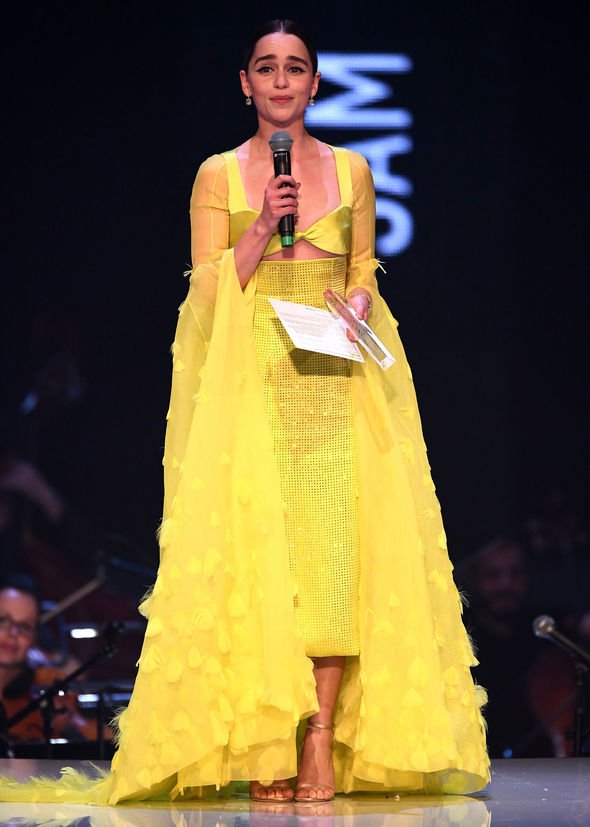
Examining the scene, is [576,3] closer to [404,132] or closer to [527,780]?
[404,132]

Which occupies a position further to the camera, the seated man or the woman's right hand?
the seated man

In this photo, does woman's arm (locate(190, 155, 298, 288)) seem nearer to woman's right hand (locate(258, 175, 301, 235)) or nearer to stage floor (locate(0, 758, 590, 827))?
woman's right hand (locate(258, 175, 301, 235))

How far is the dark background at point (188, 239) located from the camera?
4.87 meters

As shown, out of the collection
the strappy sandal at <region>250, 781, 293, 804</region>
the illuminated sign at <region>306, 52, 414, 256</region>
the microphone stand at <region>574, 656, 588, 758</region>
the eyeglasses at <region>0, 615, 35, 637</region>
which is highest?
Answer: the illuminated sign at <region>306, 52, 414, 256</region>

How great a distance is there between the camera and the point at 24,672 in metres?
4.88

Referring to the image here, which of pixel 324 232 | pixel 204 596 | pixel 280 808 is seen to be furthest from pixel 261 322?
pixel 280 808

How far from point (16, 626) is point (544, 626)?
1.91 m

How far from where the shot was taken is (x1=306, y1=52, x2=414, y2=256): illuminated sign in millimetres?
4848

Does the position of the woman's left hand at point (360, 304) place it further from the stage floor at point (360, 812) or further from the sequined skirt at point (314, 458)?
the stage floor at point (360, 812)

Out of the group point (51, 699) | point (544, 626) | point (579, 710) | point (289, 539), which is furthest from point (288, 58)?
point (579, 710)

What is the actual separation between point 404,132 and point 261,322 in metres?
2.38

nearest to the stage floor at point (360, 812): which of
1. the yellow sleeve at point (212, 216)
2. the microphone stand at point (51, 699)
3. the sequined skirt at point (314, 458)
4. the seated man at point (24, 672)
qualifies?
the sequined skirt at point (314, 458)

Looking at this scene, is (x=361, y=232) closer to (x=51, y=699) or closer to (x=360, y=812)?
(x=360, y=812)

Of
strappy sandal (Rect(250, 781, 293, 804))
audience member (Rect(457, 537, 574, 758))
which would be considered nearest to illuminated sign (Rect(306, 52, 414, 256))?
audience member (Rect(457, 537, 574, 758))
